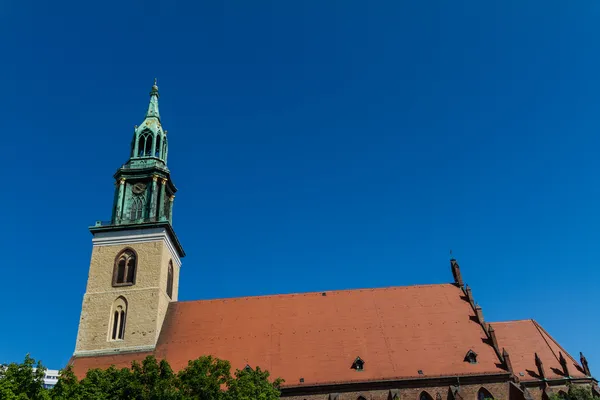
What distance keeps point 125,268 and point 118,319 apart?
3.72 metres

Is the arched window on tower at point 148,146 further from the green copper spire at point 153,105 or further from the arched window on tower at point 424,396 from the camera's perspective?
the arched window on tower at point 424,396

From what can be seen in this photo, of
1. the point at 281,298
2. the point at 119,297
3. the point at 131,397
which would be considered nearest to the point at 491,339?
the point at 281,298

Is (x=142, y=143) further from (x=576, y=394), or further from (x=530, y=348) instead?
(x=576, y=394)

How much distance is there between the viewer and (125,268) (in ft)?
124

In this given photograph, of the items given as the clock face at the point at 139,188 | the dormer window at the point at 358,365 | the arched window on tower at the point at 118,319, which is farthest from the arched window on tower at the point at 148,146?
the dormer window at the point at 358,365

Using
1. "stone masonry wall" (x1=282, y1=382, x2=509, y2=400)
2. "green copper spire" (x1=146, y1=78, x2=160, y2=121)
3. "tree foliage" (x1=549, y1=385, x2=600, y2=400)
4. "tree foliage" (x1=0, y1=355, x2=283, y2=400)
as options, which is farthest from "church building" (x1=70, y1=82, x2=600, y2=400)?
"tree foliage" (x1=0, y1=355, x2=283, y2=400)

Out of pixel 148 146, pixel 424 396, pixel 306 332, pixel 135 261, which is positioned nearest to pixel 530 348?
pixel 424 396

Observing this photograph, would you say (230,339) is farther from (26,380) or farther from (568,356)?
(568,356)

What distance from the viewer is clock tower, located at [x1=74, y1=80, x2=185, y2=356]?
35625 millimetres

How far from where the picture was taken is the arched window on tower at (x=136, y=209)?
39.7m

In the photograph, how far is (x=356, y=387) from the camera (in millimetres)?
31938

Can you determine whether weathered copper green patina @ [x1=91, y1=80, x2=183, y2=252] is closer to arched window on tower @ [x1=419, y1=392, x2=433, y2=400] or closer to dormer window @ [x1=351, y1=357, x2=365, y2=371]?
dormer window @ [x1=351, y1=357, x2=365, y2=371]

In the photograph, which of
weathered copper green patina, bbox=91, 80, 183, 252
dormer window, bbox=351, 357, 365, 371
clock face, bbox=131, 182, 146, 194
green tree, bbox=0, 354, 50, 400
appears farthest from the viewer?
clock face, bbox=131, 182, 146, 194

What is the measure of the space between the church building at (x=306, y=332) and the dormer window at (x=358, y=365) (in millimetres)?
69
